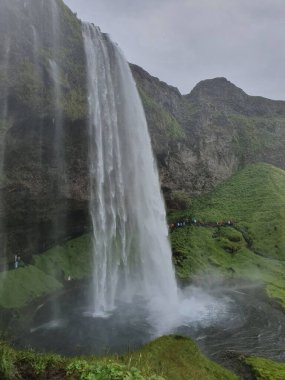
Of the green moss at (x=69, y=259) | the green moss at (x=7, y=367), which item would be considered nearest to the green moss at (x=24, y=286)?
the green moss at (x=69, y=259)

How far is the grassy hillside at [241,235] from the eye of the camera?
4450 cm

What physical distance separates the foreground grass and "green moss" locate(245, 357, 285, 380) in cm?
212

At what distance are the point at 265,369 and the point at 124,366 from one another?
10427mm

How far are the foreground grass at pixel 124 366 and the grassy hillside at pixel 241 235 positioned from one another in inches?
797

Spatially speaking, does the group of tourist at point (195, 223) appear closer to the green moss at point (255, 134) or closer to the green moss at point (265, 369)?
the green moss at point (255, 134)

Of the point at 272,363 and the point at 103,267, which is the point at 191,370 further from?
the point at 103,267

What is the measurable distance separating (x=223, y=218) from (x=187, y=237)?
8.84 meters

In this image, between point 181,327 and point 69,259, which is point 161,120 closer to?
point 69,259

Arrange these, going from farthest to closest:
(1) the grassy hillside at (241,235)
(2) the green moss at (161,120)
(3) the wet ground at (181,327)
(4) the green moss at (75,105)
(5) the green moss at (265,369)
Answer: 1. (2) the green moss at (161,120)
2. (1) the grassy hillside at (241,235)
3. (4) the green moss at (75,105)
4. (3) the wet ground at (181,327)
5. (5) the green moss at (265,369)

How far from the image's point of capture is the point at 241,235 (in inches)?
2092

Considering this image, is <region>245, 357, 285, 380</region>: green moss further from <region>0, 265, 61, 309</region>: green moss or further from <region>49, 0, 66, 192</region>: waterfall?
<region>49, 0, 66, 192</region>: waterfall

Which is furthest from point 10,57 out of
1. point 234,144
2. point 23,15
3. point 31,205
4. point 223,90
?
point 223,90

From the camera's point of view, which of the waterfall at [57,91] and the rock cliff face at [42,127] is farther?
the waterfall at [57,91]

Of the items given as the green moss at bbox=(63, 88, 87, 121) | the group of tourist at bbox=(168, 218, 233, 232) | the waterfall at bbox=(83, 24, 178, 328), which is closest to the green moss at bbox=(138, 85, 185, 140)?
the waterfall at bbox=(83, 24, 178, 328)
